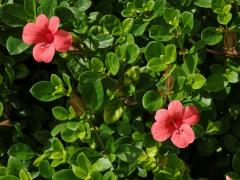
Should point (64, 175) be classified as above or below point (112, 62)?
below

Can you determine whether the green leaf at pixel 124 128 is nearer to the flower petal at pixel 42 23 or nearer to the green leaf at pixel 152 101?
the green leaf at pixel 152 101

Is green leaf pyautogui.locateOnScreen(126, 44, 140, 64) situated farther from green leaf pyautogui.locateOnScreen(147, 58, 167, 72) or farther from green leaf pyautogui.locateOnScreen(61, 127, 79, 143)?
green leaf pyautogui.locateOnScreen(61, 127, 79, 143)

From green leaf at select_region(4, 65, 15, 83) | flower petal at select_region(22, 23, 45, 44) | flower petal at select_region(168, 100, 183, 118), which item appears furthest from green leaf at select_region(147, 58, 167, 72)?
green leaf at select_region(4, 65, 15, 83)

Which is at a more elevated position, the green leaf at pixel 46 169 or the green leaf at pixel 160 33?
the green leaf at pixel 160 33

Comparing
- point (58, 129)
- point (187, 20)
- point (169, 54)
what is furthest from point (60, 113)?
point (187, 20)

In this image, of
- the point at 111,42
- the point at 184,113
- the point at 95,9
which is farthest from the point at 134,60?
the point at 95,9

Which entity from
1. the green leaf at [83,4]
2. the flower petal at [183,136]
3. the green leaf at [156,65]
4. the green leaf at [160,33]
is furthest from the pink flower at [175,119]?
the green leaf at [83,4]

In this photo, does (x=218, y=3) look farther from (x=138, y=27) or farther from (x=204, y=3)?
(x=138, y=27)
